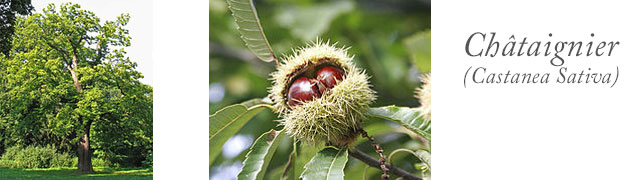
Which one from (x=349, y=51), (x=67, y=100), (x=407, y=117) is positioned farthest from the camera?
(x=67, y=100)

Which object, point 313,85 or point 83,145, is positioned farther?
point 83,145

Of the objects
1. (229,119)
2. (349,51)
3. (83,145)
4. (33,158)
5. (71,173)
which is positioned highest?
(349,51)

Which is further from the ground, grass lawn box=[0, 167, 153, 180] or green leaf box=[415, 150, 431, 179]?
green leaf box=[415, 150, 431, 179]

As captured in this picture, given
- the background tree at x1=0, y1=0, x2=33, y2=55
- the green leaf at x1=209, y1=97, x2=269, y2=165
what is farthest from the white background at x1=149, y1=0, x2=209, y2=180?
the background tree at x1=0, y1=0, x2=33, y2=55

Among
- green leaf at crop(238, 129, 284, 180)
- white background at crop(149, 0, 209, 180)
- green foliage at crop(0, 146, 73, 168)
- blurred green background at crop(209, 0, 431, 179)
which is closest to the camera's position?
green leaf at crop(238, 129, 284, 180)

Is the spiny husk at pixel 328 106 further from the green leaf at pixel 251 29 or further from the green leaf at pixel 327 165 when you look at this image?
the green leaf at pixel 251 29

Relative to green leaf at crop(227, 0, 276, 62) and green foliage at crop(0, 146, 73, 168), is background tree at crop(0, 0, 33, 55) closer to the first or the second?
green foliage at crop(0, 146, 73, 168)
